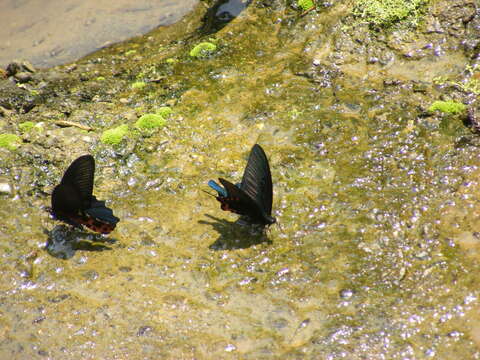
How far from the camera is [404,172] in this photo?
609 cm

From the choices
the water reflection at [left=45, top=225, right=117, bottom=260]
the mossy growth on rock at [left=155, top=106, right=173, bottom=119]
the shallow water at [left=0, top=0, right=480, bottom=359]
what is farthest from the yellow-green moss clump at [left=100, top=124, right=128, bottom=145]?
the water reflection at [left=45, top=225, right=117, bottom=260]

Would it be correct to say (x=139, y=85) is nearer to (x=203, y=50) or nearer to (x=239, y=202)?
(x=203, y=50)

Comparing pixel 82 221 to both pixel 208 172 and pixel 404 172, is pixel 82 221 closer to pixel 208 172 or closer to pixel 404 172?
pixel 208 172

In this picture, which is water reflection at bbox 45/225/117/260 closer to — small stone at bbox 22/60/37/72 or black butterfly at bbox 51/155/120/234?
black butterfly at bbox 51/155/120/234

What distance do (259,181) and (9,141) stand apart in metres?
4.44

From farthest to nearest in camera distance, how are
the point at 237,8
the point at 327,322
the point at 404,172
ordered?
1. the point at 237,8
2. the point at 404,172
3. the point at 327,322

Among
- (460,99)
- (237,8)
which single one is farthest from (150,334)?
(237,8)

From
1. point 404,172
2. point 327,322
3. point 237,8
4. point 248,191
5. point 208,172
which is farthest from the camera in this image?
point 237,8

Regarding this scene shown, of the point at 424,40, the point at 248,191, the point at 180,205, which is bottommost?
the point at 180,205

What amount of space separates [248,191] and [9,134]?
4.44m

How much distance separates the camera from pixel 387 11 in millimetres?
7926

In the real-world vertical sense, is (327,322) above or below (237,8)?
below

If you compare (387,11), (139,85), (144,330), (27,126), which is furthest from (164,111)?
(387,11)

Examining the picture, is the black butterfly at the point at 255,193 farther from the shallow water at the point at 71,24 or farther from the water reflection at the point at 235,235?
the shallow water at the point at 71,24
